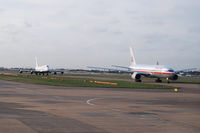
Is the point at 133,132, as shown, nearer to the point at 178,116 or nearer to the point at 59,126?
the point at 59,126

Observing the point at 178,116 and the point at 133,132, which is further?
the point at 178,116

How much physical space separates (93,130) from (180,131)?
3.23 meters

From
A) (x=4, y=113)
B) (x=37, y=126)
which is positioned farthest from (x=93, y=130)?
(x=4, y=113)

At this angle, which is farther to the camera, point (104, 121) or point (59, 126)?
point (104, 121)

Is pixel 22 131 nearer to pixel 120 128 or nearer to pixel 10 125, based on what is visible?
pixel 10 125

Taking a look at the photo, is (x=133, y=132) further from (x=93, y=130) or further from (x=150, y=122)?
(x=150, y=122)

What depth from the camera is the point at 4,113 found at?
1508cm

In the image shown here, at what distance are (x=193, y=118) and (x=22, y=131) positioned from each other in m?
8.51

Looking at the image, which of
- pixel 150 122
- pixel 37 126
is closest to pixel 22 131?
pixel 37 126

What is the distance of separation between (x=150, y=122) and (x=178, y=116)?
2797 mm

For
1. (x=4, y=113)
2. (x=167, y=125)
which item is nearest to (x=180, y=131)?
(x=167, y=125)

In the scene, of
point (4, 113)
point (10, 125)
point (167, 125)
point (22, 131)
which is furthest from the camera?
point (4, 113)

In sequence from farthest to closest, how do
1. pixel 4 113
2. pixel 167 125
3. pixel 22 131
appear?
pixel 4 113, pixel 167 125, pixel 22 131

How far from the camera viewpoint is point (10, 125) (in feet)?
38.9
